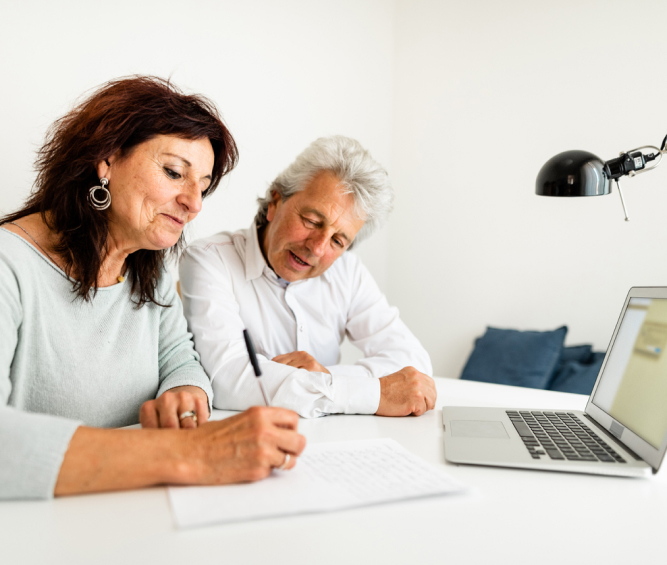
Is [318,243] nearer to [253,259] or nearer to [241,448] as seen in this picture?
[253,259]

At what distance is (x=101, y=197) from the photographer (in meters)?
1.21

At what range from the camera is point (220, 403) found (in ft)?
4.61

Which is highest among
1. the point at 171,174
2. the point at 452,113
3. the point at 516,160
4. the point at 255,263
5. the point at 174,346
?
the point at 452,113

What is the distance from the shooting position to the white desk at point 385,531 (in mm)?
659

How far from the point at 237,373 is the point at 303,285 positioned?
531 mm

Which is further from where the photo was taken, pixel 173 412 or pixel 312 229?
pixel 312 229

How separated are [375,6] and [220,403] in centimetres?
291

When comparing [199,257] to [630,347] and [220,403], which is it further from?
[630,347]

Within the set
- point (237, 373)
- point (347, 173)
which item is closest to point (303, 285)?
point (347, 173)

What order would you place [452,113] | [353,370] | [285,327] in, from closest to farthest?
[353,370]
[285,327]
[452,113]

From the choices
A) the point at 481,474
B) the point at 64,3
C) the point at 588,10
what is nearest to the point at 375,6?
the point at 588,10

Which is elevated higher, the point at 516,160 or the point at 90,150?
the point at 516,160

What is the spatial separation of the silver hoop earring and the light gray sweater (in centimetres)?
15

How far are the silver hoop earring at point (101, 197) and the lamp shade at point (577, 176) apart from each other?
1034mm
